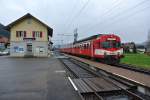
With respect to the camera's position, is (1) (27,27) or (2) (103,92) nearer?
(2) (103,92)

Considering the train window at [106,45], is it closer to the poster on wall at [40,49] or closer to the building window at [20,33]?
the poster on wall at [40,49]

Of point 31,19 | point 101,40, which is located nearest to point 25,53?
point 31,19

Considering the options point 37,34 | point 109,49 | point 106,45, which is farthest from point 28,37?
point 109,49

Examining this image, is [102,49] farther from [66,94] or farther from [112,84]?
[66,94]

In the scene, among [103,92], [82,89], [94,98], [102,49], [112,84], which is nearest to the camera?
[94,98]

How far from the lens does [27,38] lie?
47.5 meters

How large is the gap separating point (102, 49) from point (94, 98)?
17.1m

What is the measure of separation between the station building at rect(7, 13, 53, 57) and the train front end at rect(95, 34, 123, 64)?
22.1 meters

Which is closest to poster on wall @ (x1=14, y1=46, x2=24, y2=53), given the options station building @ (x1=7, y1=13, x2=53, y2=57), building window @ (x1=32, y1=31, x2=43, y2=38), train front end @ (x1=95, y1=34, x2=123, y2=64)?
station building @ (x1=7, y1=13, x2=53, y2=57)

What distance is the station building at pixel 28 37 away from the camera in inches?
1848

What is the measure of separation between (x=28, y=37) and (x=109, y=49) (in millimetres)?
24509

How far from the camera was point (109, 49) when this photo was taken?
26.5 metres

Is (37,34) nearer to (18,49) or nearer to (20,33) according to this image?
(20,33)

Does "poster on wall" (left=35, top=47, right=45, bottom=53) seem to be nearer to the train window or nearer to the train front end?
the train front end
